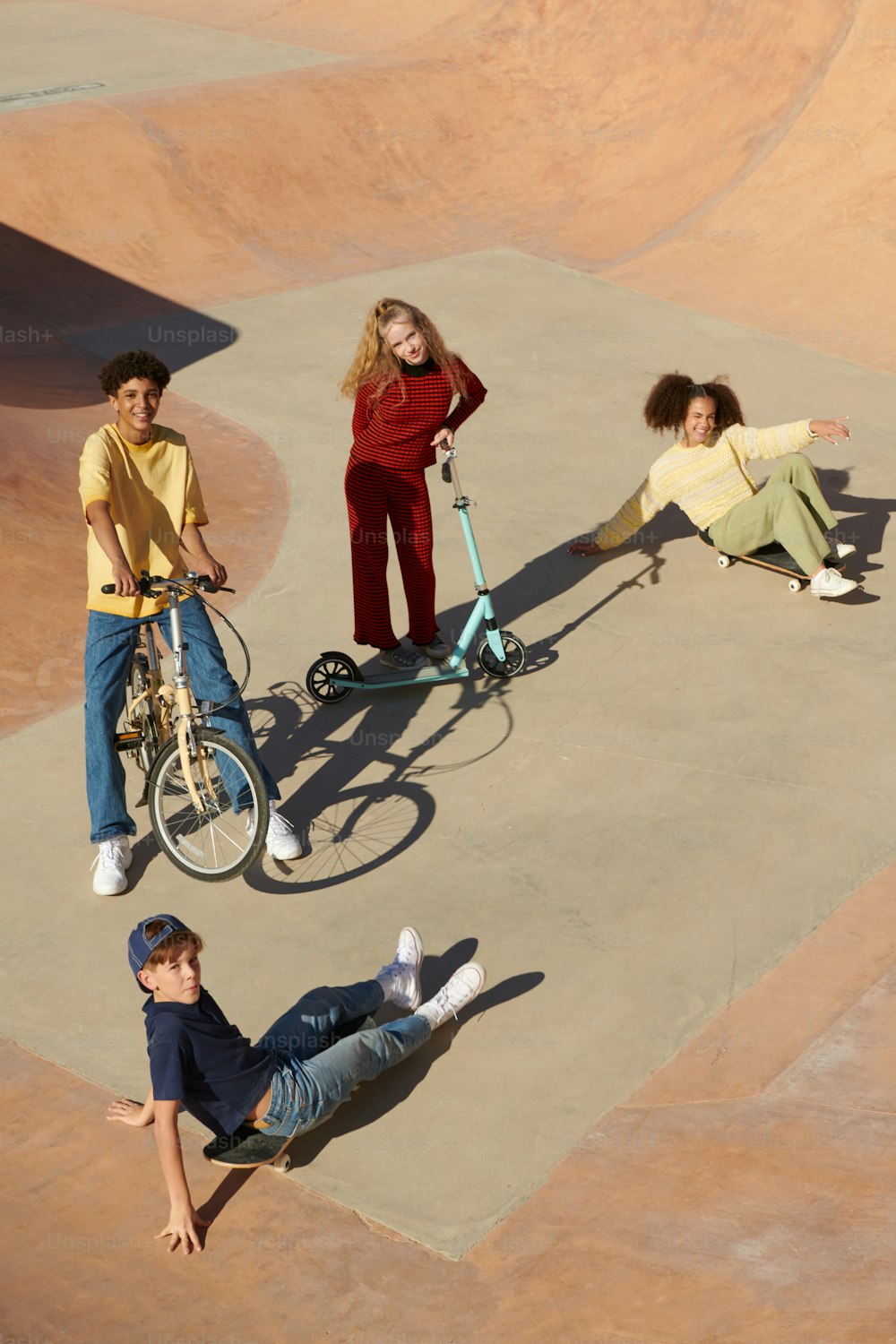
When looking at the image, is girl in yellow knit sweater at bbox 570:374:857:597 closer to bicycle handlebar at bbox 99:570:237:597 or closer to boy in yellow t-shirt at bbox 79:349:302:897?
boy in yellow t-shirt at bbox 79:349:302:897

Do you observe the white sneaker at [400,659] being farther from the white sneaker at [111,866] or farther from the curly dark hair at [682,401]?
the curly dark hair at [682,401]

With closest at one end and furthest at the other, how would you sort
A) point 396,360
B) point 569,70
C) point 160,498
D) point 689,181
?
point 160,498
point 396,360
point 689,181
point 569,70

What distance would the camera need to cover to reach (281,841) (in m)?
6.49

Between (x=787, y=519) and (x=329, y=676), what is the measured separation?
9.29 ft

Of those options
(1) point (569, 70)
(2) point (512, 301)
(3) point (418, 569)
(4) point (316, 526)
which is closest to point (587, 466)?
(4) point (316, 526)

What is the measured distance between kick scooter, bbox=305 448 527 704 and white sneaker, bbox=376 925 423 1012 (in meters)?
2.25

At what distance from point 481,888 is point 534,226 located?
1161cm

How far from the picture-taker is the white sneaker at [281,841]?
6.49m

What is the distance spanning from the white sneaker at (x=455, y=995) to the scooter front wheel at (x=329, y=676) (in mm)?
2512

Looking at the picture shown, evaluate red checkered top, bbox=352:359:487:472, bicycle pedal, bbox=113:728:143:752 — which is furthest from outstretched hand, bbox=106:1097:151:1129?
red checkered top, bbox=352:359:487:472

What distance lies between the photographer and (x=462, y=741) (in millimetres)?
7367

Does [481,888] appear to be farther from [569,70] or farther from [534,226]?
[569,70]

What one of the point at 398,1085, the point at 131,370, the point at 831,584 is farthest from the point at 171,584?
the point at 831,584

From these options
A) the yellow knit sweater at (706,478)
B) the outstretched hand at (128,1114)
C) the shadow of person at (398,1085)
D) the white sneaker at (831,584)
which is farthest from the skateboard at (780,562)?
the outstretched hand at (128,1114)
